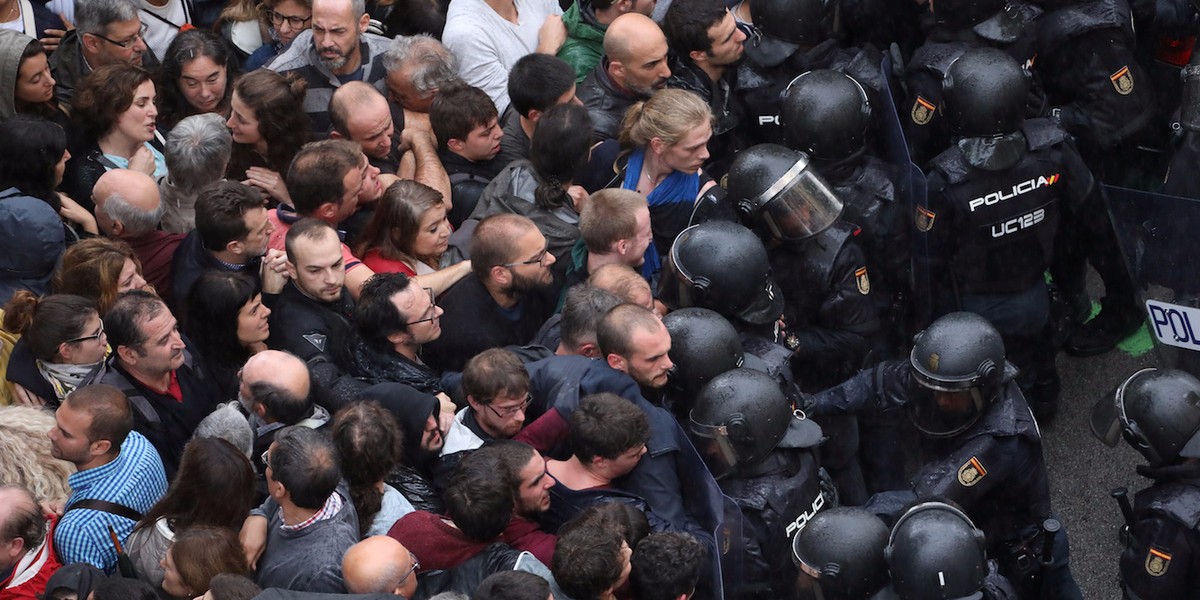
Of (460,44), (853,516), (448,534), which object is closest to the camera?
(448,534)

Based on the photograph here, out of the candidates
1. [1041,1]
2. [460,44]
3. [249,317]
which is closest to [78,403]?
[249,317]

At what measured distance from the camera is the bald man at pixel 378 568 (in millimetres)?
3947

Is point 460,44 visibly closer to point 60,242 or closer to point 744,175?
point 744,175

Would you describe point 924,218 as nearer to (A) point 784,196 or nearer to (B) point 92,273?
(A) point 784,196

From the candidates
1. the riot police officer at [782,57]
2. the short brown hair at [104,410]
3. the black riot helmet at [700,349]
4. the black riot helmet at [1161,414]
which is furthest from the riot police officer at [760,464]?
the riot police officer at [782,57]

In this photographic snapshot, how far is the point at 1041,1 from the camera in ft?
23.1

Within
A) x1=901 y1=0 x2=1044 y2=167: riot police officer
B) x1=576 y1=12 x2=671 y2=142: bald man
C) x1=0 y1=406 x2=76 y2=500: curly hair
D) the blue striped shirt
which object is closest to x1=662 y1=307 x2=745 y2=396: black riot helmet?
x1=576 y1=12 x2=671 y2=142: bald man

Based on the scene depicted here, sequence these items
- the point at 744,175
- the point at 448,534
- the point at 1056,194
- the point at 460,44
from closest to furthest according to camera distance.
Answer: the point at 448,534 → the point at 744,175 → the point at 1056,194 → the point at 460,44

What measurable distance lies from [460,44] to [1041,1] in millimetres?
2784

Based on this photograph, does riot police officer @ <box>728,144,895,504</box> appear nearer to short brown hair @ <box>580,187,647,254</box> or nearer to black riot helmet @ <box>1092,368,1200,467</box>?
short brown hair @ <box>580,187,647,254</box>

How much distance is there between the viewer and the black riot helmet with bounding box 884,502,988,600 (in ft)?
14.3

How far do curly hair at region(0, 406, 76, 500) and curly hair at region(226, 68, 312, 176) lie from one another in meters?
1.74

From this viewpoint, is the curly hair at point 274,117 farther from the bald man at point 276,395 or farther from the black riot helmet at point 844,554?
the black riot helmet at point 844,554

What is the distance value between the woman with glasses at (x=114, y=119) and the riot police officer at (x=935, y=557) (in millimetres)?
3209
